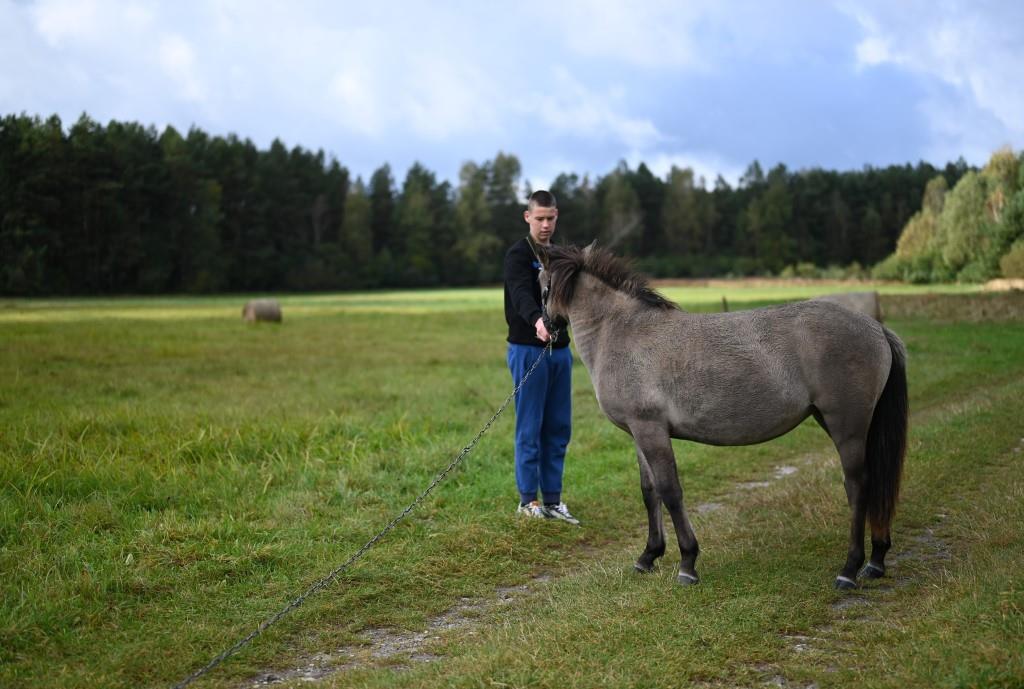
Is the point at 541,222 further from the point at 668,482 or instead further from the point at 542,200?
the point at 668,482

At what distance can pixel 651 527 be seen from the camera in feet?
19.2

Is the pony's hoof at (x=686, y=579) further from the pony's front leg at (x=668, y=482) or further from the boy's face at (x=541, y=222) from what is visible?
the boy's face at (x=541, y=222)

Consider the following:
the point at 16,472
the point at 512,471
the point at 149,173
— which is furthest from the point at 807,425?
the point at 149,173

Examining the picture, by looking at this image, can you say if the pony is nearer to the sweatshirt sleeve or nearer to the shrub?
the sweatshirt sleeve

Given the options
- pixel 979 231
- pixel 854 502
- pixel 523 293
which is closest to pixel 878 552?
pixel 854 502

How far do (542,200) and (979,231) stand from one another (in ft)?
90.9

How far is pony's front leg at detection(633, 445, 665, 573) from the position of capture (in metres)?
5.79

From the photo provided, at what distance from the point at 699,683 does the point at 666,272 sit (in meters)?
70.2

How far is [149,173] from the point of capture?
1890 inches

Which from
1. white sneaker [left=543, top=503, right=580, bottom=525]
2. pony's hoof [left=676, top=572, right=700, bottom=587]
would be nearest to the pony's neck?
pony's hoof [left=676, top=572, right=700, bottom=587]

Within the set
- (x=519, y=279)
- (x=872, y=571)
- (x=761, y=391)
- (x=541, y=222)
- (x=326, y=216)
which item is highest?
(x=326, y=216)

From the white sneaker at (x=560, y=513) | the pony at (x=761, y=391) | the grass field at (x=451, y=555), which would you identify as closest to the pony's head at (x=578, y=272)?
the pony at (x=761, y=391)

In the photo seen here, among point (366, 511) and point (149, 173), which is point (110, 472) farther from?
point (149, 173)

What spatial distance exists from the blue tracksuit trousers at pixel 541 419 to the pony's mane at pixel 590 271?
118 centimetres
